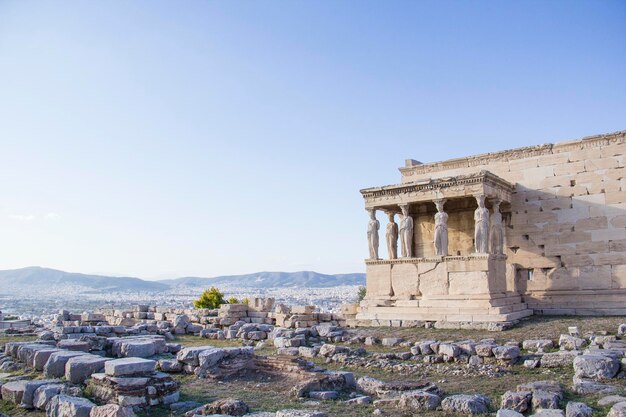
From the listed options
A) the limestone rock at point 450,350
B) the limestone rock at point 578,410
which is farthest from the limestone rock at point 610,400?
the limestone rock at point 450,350

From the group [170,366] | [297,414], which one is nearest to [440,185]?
[170,366]

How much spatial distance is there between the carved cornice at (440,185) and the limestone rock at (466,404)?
1062 centimetres

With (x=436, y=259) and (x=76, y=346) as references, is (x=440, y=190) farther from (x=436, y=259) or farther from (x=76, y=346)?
(x=76, y=346)

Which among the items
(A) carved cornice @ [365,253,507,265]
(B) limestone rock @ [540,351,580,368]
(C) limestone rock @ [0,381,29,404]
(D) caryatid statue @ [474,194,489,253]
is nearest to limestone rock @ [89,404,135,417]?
(C) limestone rock @ [0,381,29,404]

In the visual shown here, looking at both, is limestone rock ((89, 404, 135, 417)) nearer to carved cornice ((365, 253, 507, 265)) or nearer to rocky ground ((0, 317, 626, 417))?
rocky ground ((0, 317, 626, 417))

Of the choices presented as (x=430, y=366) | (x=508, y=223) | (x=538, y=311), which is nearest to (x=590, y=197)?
(x=508, y=223)

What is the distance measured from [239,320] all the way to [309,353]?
8.48 m

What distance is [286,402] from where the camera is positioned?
8141 mm

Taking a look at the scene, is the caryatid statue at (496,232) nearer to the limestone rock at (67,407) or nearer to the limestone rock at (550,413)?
the limestone rock at (550,413)

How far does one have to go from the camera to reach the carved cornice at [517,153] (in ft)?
59.1

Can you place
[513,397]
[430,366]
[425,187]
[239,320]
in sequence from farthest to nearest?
[239,320]
[425,187]
[430,366]
[513,397]

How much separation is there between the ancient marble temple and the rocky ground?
2.52 meters

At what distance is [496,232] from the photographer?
1802cm

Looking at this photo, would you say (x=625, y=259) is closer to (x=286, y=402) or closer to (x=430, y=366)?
(x=430, y=366)
